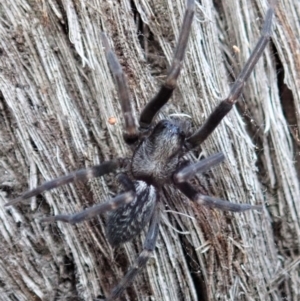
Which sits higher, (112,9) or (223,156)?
(112,9)

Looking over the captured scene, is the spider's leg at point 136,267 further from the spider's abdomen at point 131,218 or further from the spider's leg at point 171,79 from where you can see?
the spider's leg at point 171,79

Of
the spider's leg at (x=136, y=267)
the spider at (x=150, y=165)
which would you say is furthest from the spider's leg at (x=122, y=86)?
the spider's leg at (x=136, y=267)

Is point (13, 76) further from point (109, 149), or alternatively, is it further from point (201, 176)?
point (201, 176)

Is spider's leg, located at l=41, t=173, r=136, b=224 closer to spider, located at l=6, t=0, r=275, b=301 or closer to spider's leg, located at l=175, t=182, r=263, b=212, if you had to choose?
spider, located at l=6, t=0, r=275, b=301

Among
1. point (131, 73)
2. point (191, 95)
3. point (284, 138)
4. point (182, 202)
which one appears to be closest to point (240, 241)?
point (182, 202)

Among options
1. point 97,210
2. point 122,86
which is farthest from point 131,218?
point 122,86
